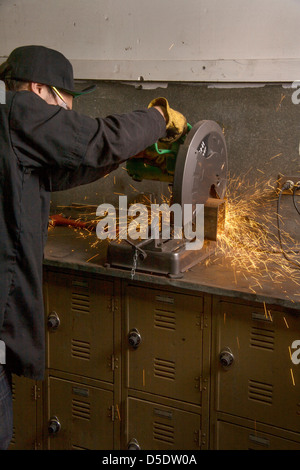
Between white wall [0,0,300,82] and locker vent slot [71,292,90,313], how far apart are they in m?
1.36

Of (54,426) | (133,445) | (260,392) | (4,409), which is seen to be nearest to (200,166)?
(260,392)

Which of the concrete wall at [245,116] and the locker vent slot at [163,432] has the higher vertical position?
the concrete wall at [245,116]

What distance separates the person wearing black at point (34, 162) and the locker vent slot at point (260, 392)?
3.12 ft

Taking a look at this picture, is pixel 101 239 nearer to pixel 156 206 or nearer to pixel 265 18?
pixel 156 206

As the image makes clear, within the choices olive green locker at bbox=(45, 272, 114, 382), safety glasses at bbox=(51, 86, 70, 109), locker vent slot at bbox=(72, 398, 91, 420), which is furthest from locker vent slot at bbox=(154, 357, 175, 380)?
safety glasses at bbox=(51, 86, 70, 109)

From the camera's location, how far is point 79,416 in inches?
105

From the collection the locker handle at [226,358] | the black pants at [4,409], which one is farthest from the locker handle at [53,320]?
the locker handle at [226,358]

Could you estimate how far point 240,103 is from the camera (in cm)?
279

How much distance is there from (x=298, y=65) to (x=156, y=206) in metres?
1.06

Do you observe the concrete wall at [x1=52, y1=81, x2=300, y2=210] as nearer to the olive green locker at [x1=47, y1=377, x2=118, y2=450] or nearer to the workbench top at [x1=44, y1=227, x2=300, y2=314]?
the workbench top at [x1=44, y1=227, x2=300, y2=314]

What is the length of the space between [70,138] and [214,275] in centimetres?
102

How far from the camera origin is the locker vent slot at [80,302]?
100.0 inches

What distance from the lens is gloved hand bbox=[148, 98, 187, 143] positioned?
1.97 meters

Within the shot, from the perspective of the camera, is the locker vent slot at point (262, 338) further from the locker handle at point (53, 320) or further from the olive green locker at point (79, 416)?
the locker handle at point (53, 320)
